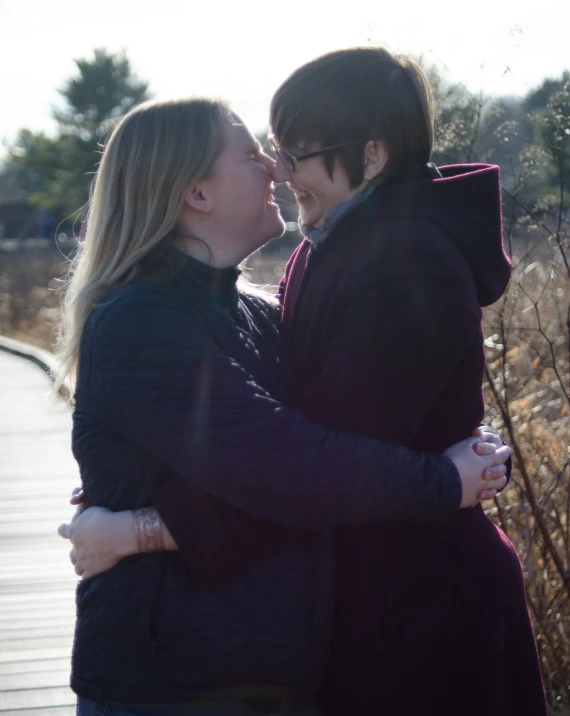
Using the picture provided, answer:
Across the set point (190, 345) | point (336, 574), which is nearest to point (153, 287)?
point (190, 345)

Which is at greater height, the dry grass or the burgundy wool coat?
the burgundy wool coat

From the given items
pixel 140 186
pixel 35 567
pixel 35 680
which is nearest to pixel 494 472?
pixel 140 186

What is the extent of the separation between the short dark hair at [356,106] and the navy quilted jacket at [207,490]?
1.38 ft

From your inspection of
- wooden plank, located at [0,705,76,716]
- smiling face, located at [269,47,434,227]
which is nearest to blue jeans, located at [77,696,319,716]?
smiling face, located at [269,47,434,227]

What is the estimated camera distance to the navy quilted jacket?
1804 mm

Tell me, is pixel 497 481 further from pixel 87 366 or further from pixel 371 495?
pixel 87 366

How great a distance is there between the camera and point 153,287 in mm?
1908

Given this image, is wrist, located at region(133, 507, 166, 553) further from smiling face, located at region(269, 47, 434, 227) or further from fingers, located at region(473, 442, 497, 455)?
smiling face, located at region(269, 47, 434, 227)

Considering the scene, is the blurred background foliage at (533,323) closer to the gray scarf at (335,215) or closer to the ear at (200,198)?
the ear at (200,198)

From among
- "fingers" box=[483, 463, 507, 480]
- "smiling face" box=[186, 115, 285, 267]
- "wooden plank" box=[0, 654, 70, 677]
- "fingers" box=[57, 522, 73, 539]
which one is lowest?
"wooden plank" box=[0, 654, 70, 677]

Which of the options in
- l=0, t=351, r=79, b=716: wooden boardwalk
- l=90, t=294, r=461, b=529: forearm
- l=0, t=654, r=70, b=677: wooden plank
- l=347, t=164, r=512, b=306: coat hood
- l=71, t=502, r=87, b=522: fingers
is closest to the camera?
l=90, t=294, r=461, b=529: forearm

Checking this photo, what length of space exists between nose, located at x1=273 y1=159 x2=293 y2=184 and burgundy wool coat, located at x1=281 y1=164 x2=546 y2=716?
18 centimetres

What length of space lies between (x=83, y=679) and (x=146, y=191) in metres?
0.94

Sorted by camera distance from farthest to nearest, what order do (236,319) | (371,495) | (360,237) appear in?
(236,319) < (360,237) < (371,495)
